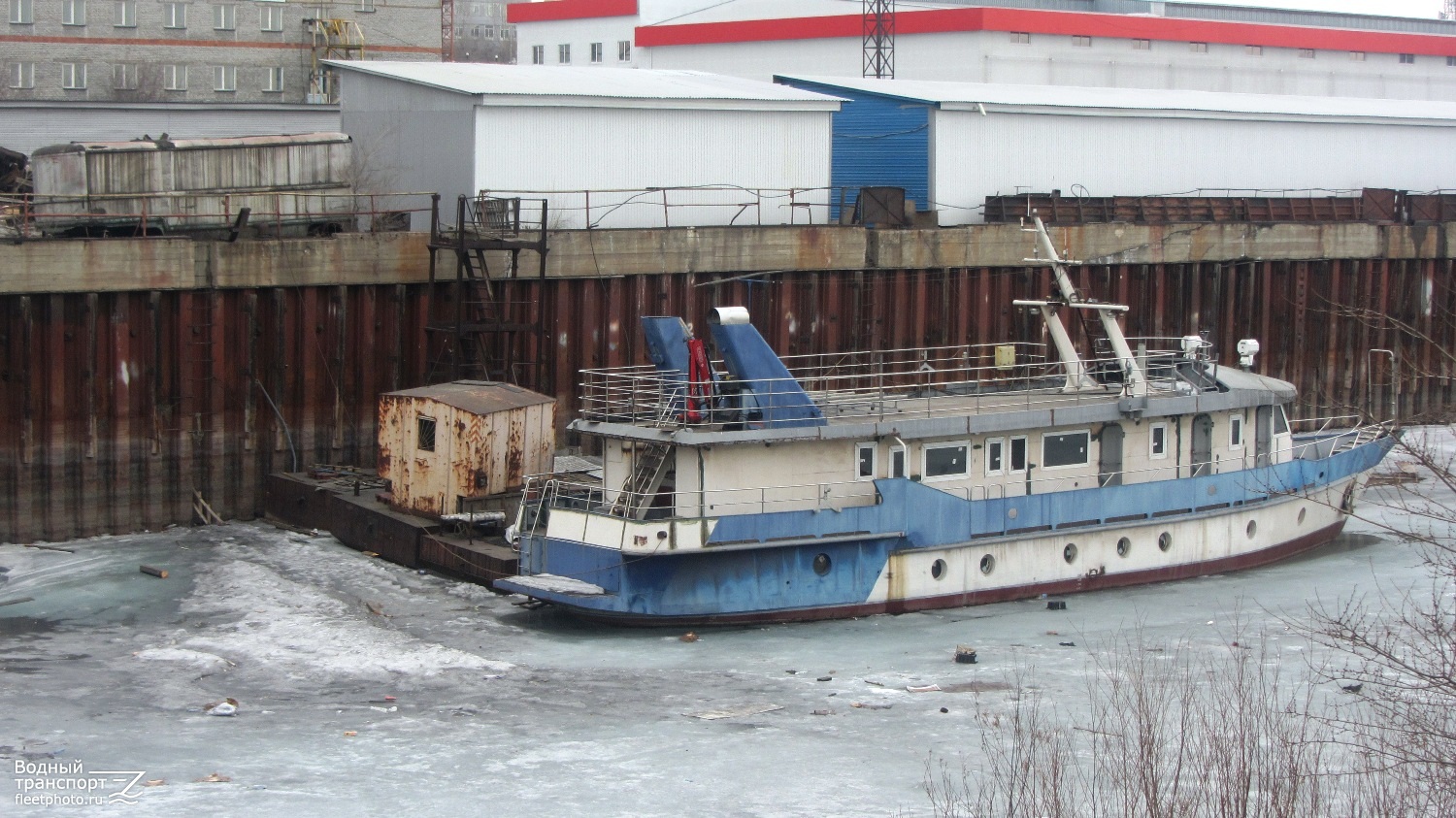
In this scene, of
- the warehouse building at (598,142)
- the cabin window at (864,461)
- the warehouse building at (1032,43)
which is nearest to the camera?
the cabin window at (864,461)

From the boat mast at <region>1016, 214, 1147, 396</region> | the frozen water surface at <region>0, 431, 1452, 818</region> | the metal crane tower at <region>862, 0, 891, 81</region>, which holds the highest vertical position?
the metal crane tower at <region>862, 0, 891, 81</region>

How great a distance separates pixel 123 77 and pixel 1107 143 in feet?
93.2

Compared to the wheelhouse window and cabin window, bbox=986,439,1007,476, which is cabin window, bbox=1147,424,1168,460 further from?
cabin window, bbox=986,439,1007,476

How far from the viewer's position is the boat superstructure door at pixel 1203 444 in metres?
24.9

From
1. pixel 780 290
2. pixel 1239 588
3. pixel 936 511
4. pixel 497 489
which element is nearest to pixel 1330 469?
pixel 1239 588

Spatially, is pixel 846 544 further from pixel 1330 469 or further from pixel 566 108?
pixel 566 108

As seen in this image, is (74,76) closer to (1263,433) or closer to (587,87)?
(587,87)

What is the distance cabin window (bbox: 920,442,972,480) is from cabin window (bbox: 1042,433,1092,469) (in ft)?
4.47

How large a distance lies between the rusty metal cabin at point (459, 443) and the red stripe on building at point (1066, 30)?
28.3 metres

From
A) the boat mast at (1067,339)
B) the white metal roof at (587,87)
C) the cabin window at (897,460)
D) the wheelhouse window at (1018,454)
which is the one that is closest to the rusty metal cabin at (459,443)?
the cabin window at (897,460)

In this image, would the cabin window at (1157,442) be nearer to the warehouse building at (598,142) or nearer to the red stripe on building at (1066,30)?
the warehouse building at (598,142)

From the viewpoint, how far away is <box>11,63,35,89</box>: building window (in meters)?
48.3

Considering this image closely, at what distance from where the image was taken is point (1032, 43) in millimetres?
50750

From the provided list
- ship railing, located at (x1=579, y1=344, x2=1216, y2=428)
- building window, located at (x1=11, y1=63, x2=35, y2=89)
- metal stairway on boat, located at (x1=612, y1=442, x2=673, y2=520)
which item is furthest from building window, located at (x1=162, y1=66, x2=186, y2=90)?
metal stairway on boat, located at (x1=612, y1=442, x2=673, y2=520)
